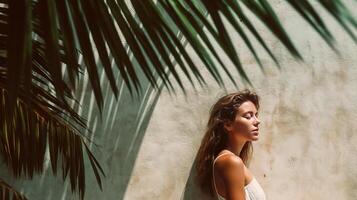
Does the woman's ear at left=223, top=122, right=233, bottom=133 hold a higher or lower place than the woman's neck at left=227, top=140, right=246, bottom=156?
higher

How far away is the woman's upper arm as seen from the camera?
2625mm

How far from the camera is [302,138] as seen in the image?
3070mm

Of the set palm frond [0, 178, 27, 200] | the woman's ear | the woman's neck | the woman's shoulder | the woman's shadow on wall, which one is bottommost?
the woman's shadow on wall

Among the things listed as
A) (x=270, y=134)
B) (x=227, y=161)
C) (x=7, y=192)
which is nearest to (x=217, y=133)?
(x=227, y=161)

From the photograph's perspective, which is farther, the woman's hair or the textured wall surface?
the textured wall surface

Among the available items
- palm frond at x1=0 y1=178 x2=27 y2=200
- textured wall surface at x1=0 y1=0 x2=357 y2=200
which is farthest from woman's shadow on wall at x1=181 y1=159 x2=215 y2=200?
palm frond at x1=0 y1=178 x2=27 y2=200

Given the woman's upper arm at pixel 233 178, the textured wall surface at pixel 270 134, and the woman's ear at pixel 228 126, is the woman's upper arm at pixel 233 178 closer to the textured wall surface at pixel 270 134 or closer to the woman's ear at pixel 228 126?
Result: the woman's ear at pixel 228 126

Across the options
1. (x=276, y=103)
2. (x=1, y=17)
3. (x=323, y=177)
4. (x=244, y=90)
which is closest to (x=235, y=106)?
(x=244, y=90)

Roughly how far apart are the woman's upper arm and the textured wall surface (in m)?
0.40

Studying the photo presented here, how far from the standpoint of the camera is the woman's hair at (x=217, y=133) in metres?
2.80

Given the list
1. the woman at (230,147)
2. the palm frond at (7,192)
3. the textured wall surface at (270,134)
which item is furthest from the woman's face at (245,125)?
the palm frond at (7,192)

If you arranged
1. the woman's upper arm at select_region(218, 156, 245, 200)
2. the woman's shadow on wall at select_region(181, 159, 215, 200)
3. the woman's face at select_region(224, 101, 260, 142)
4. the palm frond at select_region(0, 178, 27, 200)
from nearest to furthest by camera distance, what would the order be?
the palm frond at select_region(0, 178, 27, 200), the woman's upper arm at select_region(218, 156, 245, 200), the woman's face at select_region(224, 101, 260, 142), the woman's shadow on wall at select_region(181, 159, 215, 200)

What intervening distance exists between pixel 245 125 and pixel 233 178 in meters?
0.26

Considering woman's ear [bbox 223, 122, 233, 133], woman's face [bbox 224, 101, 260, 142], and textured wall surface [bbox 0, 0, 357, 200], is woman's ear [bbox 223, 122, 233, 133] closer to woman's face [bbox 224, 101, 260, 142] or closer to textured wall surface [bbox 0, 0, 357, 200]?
woman's face [bbox 224, 101, 260, 142]
